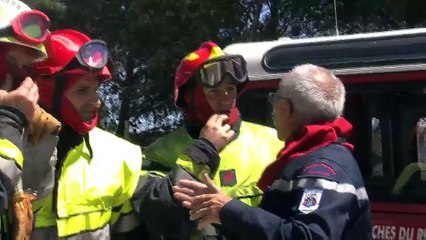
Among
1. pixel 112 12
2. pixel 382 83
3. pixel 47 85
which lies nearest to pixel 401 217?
pixel 382 83

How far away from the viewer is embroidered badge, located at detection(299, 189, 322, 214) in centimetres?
275

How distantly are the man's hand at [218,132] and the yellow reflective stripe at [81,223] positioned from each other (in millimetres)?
488

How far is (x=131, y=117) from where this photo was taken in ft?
70.6

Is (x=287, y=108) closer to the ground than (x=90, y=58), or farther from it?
closer to the ground

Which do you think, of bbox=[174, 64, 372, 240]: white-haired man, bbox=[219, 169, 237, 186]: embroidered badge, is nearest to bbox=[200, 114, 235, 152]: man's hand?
bbox=[219, 169, 237, 186]: embroidered badge

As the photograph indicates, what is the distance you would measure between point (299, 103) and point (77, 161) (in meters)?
0.86

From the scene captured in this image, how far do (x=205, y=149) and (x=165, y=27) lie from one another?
15573 millimetres

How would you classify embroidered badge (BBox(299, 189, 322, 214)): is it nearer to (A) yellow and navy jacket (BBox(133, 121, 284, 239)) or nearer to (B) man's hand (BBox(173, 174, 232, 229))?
(B) man's hand (BBox(173, 174, 232, 229))

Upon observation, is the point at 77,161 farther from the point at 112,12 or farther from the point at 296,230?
the point at 112,12

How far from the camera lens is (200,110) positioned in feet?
11.5

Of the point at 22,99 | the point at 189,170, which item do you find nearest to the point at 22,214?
the point at 22,99

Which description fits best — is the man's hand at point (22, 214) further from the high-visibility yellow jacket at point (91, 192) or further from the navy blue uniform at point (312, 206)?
the navy blue uniform at point (312, 206)

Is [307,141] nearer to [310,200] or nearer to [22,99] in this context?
[310,200]

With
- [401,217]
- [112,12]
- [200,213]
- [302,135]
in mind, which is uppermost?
[112,12]
